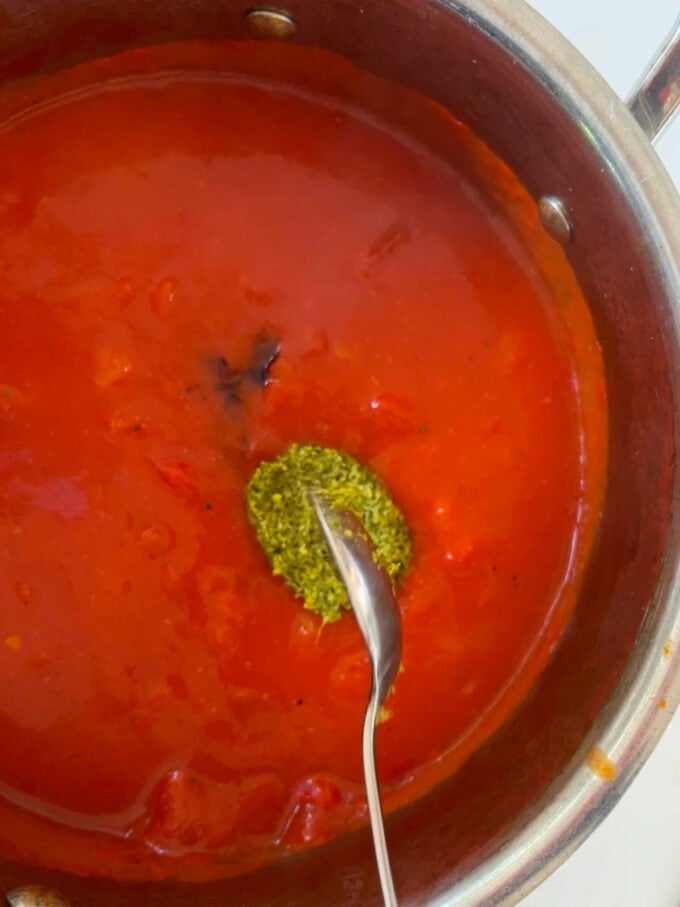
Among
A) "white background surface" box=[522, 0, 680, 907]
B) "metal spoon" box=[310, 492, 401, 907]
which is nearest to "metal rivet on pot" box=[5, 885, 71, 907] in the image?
"metal spoon" box=[310, 492, 401, 907]

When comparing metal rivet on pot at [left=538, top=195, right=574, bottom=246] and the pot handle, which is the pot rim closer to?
the pot handle

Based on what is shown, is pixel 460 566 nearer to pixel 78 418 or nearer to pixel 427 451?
pixel 427 451

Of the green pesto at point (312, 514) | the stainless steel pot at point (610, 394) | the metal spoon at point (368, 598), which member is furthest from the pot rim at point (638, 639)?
the green pesto at point (312, 514)

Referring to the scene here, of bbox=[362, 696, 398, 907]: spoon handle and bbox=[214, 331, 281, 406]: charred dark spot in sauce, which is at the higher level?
bbox=[214, 331, 281, 406]: charred dark spot in sauce

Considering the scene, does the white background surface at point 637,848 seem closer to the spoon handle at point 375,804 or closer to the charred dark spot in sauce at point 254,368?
the spoon handle at point 375,804

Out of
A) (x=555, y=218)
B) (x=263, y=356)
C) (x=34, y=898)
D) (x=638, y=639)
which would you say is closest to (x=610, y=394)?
(x=555, y=218)

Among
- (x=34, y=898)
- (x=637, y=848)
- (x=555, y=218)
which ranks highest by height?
(x=555, y=218)

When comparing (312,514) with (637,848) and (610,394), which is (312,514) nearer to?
(610,394)
